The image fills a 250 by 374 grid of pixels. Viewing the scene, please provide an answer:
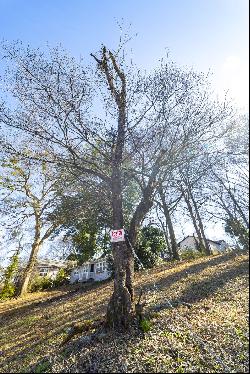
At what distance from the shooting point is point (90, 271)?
3378 centimetres

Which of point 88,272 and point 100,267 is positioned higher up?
point 100,267

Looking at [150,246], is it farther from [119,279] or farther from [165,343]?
[165,343]

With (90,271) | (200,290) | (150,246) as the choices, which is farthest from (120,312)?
(90,271)

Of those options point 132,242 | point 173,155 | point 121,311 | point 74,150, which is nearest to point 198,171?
point 173,155

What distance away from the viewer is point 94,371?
4488mm

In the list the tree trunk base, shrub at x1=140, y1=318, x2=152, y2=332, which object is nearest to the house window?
the tree trunk base

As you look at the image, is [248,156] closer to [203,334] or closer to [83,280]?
[203,334]

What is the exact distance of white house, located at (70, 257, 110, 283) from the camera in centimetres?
3182

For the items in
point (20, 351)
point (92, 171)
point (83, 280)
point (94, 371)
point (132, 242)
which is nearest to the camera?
point (94, 371)

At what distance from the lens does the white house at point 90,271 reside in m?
31.8

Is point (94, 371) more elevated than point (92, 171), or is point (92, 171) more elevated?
point (92, 171)

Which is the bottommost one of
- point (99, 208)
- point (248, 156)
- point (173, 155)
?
point (248, 156)

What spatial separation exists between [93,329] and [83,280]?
2792 centimetres

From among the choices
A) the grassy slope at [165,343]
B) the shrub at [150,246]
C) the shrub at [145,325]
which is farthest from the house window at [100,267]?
the shrub at [145,325]
